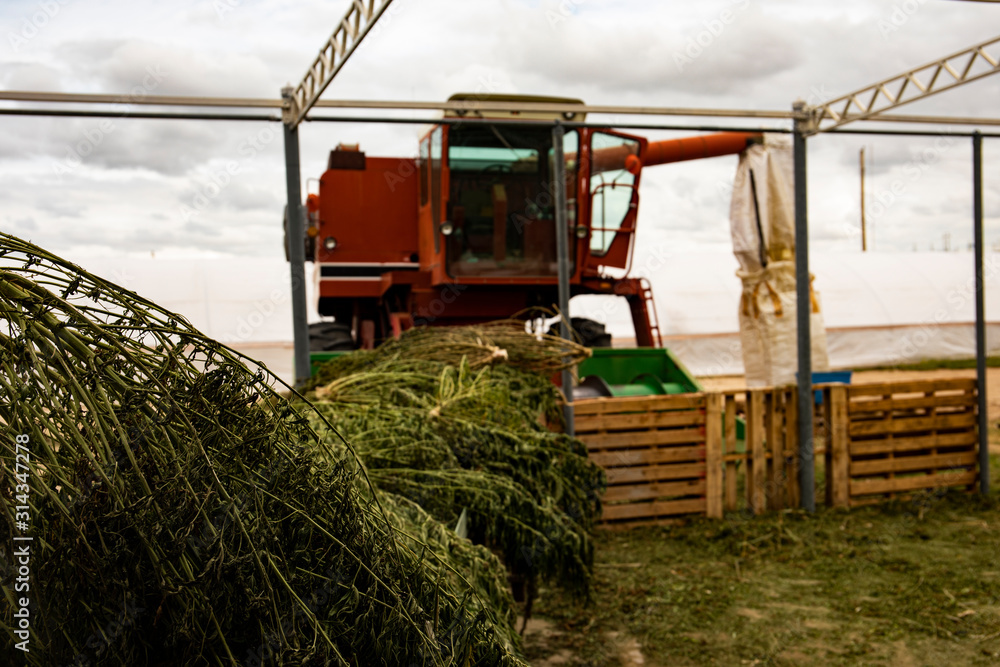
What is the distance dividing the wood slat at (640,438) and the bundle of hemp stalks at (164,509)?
547 cm

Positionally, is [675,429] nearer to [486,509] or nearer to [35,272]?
[486,509]

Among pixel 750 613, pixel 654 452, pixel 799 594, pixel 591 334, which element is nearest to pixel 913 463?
pixel 654 452

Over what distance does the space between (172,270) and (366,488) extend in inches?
914

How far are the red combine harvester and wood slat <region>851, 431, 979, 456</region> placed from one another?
10.3 ft

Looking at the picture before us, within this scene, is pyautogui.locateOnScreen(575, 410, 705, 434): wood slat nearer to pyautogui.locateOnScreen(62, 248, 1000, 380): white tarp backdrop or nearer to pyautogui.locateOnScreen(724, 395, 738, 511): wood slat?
pyautogui.locateOnScreen(724, 395, 738, 511): wood slat

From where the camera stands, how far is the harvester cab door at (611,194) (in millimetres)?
8992

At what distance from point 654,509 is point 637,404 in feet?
2.92

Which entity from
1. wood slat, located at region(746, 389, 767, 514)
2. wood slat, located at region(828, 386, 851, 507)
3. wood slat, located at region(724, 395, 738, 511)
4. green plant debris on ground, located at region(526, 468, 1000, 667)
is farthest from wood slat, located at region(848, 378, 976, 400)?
wood slat, located at region(724, 395, 738, 511)

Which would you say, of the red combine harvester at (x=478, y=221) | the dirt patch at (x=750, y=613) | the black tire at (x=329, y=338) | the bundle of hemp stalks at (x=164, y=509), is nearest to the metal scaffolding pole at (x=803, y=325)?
the red combine harvester at (x=478, y=221)

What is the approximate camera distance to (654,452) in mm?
7004

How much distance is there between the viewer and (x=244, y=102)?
18.8 ft

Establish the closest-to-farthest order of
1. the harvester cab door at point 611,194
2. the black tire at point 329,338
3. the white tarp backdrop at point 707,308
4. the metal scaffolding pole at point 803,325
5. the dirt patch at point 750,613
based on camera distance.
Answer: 1. the dirt patch at point 750,613
2. the metal scaffolding pole at point 803,325
3. the harvester cab door at point 611,194
4. the black tire at point 329,338
5. the white tarp backdrop at point 707,308

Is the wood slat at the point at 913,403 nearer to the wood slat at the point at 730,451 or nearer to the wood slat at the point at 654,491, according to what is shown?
the wood slat at the point at 730,451

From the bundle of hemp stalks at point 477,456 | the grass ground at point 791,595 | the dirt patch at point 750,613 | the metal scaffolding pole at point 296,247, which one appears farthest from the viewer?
the metal scaffolding pole at point 296,247
